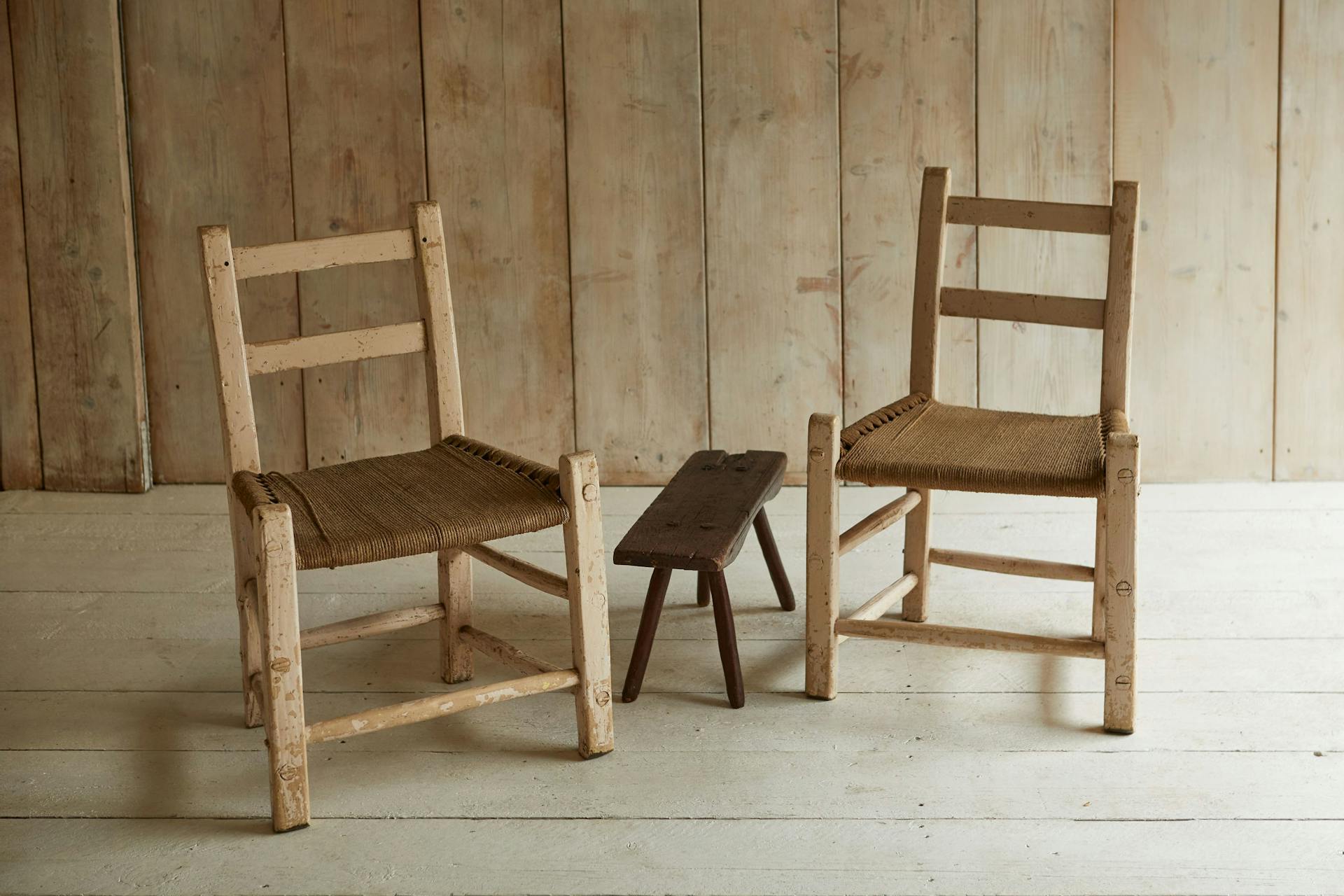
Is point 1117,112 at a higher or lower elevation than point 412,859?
higher

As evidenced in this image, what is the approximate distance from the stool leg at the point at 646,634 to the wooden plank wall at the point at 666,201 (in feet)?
3.68

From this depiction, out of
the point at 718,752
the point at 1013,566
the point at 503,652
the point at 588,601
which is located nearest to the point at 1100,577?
the point at 1013,566

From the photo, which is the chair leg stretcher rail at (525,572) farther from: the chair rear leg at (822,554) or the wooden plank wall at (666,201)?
the wooden plank wall at (666,201)

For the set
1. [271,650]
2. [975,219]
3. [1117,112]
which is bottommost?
[271,650]

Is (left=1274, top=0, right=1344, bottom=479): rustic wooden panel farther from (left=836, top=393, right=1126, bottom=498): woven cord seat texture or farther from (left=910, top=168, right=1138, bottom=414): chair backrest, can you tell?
(left=836, top=393, right=1126, bottom=498): woven cord seat texture

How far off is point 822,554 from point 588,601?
38 cm

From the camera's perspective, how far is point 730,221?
3.11 metres

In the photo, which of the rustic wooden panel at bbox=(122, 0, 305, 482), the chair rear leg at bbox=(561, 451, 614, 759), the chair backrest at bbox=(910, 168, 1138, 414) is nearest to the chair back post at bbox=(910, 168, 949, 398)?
the chair backrest at bbox=(910, 168, 1138, 414)

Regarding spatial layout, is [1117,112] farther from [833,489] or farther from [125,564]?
[125,564]

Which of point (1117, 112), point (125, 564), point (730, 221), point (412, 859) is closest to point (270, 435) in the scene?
point (125, 564)

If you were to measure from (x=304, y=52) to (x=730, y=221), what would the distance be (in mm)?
962

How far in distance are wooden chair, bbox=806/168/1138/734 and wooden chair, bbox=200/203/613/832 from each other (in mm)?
359

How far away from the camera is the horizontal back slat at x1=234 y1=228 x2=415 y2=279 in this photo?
6.46ft

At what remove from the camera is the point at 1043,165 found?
303 cm
